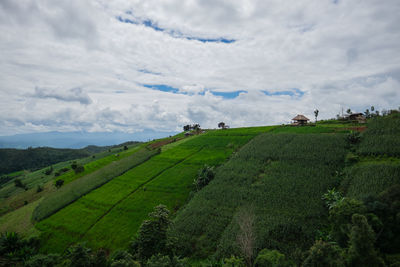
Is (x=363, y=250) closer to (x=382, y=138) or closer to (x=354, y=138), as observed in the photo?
(x=382, y=138)

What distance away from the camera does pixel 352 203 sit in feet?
101

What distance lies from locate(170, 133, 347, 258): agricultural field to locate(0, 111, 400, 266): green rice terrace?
0.22 metres

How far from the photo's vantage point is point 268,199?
4425 centimetres

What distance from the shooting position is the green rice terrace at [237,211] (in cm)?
2945

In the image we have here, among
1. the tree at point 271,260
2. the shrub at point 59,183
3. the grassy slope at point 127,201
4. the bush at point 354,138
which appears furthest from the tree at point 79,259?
the bush at point 354,138

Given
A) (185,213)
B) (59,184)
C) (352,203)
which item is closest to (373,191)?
(352,203)

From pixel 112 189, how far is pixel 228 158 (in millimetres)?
40446

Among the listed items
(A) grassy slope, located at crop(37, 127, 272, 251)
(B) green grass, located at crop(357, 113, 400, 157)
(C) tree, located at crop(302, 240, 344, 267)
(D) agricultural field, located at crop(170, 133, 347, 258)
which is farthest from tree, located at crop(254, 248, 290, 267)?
(B) green grass, located at crop(357, 113, 400, 157)

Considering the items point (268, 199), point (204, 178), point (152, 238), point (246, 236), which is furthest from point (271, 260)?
point (204, 178)

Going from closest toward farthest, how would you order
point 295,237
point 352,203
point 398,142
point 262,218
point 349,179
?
point 352,203 → point 295,237 → point 262,218 → point 349,179 → point 398,142

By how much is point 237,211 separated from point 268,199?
7382mm

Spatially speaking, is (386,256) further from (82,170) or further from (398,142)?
(82,170)

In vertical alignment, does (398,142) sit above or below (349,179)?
above

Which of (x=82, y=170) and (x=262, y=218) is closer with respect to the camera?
(x=262, y=218)
